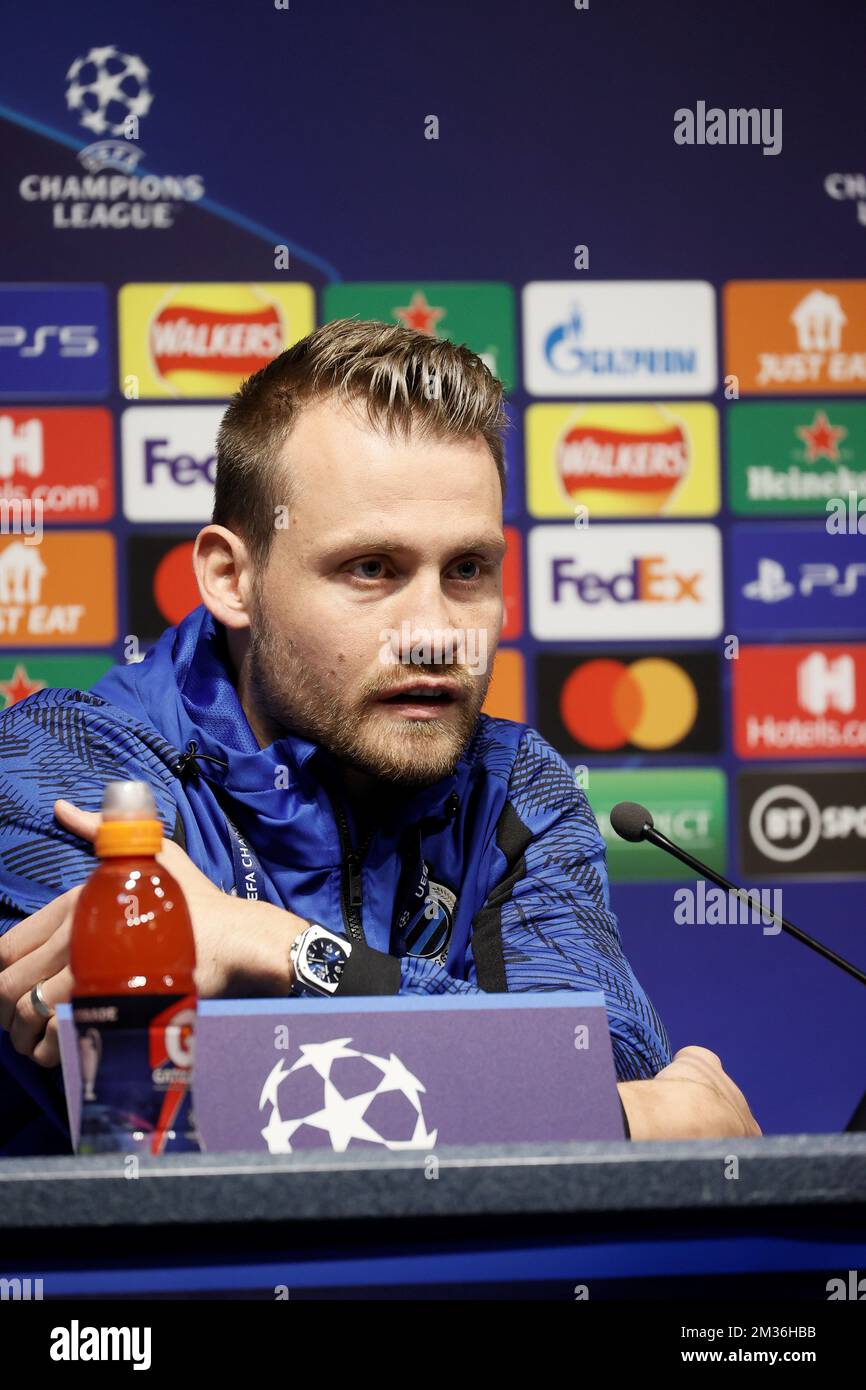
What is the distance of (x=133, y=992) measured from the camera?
952 millimetres

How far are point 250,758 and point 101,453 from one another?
1.27 meters

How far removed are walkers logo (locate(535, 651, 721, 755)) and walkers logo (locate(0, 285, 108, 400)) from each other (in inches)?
33.9

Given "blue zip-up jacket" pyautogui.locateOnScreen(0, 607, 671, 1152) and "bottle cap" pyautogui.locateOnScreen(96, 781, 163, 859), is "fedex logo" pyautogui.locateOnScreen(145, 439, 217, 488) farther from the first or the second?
"bottle cap" pyautogui.locateOnScreen(96, 781, 163, 859)

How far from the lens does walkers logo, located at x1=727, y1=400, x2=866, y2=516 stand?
104 inches

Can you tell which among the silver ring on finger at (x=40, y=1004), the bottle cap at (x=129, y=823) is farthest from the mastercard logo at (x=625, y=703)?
the bottle cap at (x=129, y=823)

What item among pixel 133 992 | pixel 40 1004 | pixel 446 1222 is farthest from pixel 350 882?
pixel 446 1222

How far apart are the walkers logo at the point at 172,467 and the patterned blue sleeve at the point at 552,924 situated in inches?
41.8

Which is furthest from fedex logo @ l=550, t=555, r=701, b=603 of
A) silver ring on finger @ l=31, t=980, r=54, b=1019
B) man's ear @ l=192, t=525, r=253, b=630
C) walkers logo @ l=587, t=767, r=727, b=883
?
silver ring on finger @ l=31, t=980, r=54, b=1019

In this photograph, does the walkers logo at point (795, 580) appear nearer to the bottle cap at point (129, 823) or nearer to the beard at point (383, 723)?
the beard at point (383, 723)

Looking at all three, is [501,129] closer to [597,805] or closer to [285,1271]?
[597,805]

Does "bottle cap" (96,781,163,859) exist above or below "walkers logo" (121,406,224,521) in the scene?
below

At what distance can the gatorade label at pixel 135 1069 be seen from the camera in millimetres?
892

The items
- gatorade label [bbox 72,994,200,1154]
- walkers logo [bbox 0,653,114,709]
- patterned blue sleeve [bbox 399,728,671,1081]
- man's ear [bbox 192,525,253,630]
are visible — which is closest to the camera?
gatorade label [bbox 72,994,200,1154]

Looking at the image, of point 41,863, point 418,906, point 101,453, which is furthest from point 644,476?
point 41,863
